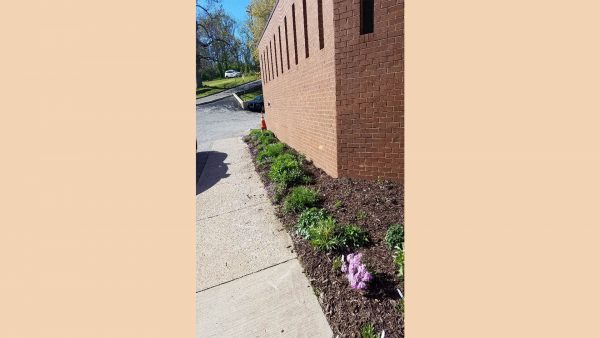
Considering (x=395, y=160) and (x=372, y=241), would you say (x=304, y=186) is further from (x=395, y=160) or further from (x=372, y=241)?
(x=372, y=241)

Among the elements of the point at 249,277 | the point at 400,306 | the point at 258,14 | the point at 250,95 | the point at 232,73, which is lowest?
the point at 249,277

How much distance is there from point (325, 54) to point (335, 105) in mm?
971

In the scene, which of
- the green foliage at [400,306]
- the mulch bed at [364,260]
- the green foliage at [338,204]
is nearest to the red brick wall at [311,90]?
the mulch bed at [364,260]

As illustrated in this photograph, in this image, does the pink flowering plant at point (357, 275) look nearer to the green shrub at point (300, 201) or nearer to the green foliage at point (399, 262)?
the green foliage at point (399, 262)

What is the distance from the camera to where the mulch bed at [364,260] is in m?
2.54

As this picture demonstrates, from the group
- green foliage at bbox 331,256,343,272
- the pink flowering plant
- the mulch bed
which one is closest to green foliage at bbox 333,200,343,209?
the mulch bed

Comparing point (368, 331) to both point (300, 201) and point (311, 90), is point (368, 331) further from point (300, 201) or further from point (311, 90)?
point (311, 90)

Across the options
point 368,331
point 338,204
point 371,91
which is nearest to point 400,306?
point 368,331

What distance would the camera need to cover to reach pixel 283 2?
803cm

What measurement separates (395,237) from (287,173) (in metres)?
3.04

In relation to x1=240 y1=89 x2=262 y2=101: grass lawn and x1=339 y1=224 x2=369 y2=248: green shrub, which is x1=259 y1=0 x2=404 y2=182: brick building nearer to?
x1=339 y1=224 x2=369 y2=248: green shrub

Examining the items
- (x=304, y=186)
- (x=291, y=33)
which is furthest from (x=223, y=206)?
(x=291, y=33)

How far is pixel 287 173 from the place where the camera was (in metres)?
6.06

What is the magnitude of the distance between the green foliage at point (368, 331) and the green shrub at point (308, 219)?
1.57m
